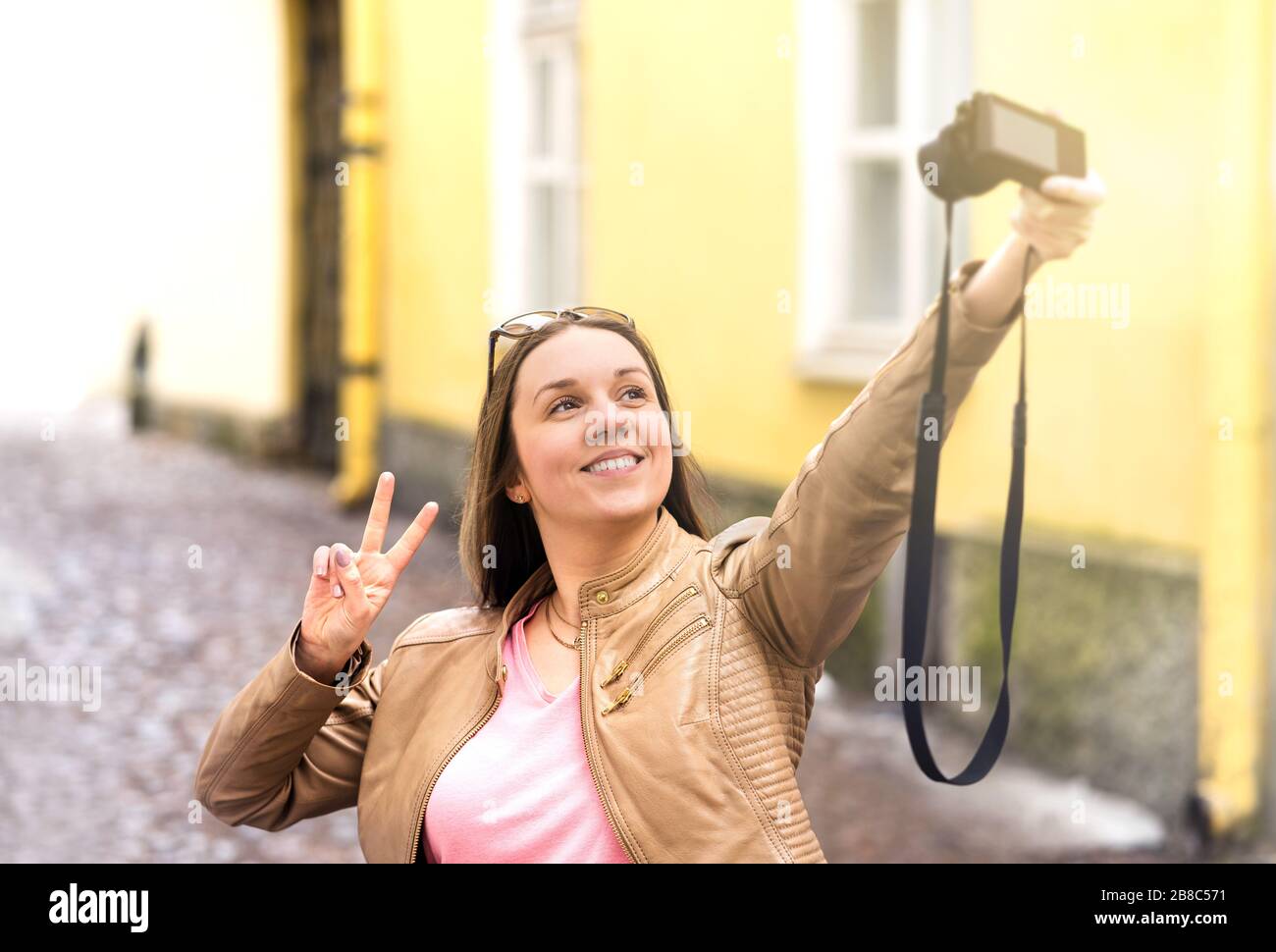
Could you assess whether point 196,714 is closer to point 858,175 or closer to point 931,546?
point 858,175

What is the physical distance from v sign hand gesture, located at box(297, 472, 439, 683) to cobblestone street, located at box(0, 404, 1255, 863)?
0.42 metres

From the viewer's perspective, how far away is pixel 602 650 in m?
1.85

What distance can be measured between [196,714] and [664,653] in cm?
412

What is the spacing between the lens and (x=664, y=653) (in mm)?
1808

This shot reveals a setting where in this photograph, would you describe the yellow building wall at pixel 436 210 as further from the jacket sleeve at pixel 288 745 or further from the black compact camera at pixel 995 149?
the black compact camera at pixel 995 149

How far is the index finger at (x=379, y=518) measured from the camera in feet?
6.32

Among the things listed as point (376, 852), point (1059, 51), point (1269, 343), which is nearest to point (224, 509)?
point (1059, 51)

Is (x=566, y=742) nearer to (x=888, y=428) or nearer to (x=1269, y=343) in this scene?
(x=888, y=428)

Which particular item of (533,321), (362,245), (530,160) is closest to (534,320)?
(533,321)

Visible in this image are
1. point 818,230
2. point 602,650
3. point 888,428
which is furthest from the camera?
point 818,230

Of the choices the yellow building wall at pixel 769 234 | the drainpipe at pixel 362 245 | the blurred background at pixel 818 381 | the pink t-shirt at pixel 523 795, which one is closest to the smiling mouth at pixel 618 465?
A: the pink t-shirt at pixel 523 795

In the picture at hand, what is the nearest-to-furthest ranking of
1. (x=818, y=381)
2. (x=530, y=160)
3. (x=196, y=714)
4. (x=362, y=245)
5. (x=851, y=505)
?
(x=851, y=505)
(x=196, y=714)
(x=818, y=381)
(x=530, y=160)
(x=362, y=245)
